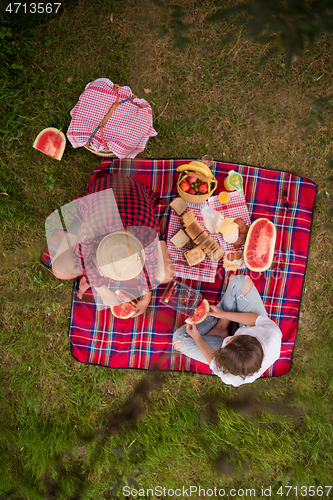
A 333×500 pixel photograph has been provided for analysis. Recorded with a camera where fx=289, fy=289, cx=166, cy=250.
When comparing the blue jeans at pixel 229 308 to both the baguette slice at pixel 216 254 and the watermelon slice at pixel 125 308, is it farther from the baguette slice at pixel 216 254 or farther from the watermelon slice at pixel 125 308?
the watermelon slice at pixel 125 308

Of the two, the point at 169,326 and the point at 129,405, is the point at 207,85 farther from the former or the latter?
the point at 129,405

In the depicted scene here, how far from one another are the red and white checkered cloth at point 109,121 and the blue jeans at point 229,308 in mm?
2109

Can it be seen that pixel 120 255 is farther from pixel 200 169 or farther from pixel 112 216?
pixel 200 169

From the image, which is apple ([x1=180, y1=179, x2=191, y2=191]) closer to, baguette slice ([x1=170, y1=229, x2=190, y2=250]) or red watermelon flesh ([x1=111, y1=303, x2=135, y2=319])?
baguette slice ([x1=170, y1=229, x2=190, y2=250])

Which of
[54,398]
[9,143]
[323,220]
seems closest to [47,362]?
[54,398]

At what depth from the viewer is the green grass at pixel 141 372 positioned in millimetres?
4059

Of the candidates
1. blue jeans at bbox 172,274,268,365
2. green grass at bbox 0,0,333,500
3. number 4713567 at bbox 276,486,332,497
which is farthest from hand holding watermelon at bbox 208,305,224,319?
number 4713567 at bbox 276,486,332,497

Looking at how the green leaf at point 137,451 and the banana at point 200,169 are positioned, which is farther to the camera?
the green leaf at point 137,451

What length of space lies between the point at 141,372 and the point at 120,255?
2427 mm

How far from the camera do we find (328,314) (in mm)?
4230

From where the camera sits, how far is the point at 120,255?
7.75 feet

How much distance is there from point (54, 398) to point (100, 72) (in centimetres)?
468

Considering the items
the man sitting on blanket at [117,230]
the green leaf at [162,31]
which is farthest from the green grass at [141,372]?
the man sitting on blanket at [117,230]

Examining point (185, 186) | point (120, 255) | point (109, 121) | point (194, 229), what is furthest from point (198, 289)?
point (109, 121)
